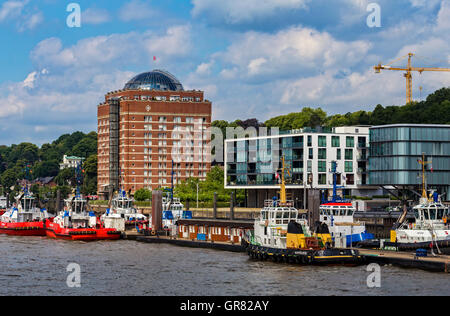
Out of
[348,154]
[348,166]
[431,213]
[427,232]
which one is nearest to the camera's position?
[427,232]

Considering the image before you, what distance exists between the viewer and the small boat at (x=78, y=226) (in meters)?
111

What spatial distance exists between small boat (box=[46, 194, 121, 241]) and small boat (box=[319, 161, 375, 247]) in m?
37.1

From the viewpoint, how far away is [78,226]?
11875 centimetres

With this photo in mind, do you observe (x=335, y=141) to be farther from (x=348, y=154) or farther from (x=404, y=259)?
(x=404, y=259)

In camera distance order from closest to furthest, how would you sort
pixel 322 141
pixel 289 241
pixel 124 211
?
1. pixel 289 241
2. pixel 124 211
3. pixel 322 141

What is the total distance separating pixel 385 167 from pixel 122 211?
47.2m

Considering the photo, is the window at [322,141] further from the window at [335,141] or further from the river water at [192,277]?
the river water at [192,277]

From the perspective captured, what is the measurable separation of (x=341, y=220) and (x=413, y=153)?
174 feet

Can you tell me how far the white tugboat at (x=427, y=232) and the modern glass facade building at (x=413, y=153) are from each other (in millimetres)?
55840

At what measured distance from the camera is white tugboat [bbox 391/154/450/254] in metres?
74.1

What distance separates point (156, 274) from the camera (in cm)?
6819

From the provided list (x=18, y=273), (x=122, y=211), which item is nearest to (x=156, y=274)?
(x=18, y=273)

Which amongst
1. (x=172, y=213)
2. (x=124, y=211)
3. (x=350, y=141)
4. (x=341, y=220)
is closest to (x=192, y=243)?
(x=341, y=220)
